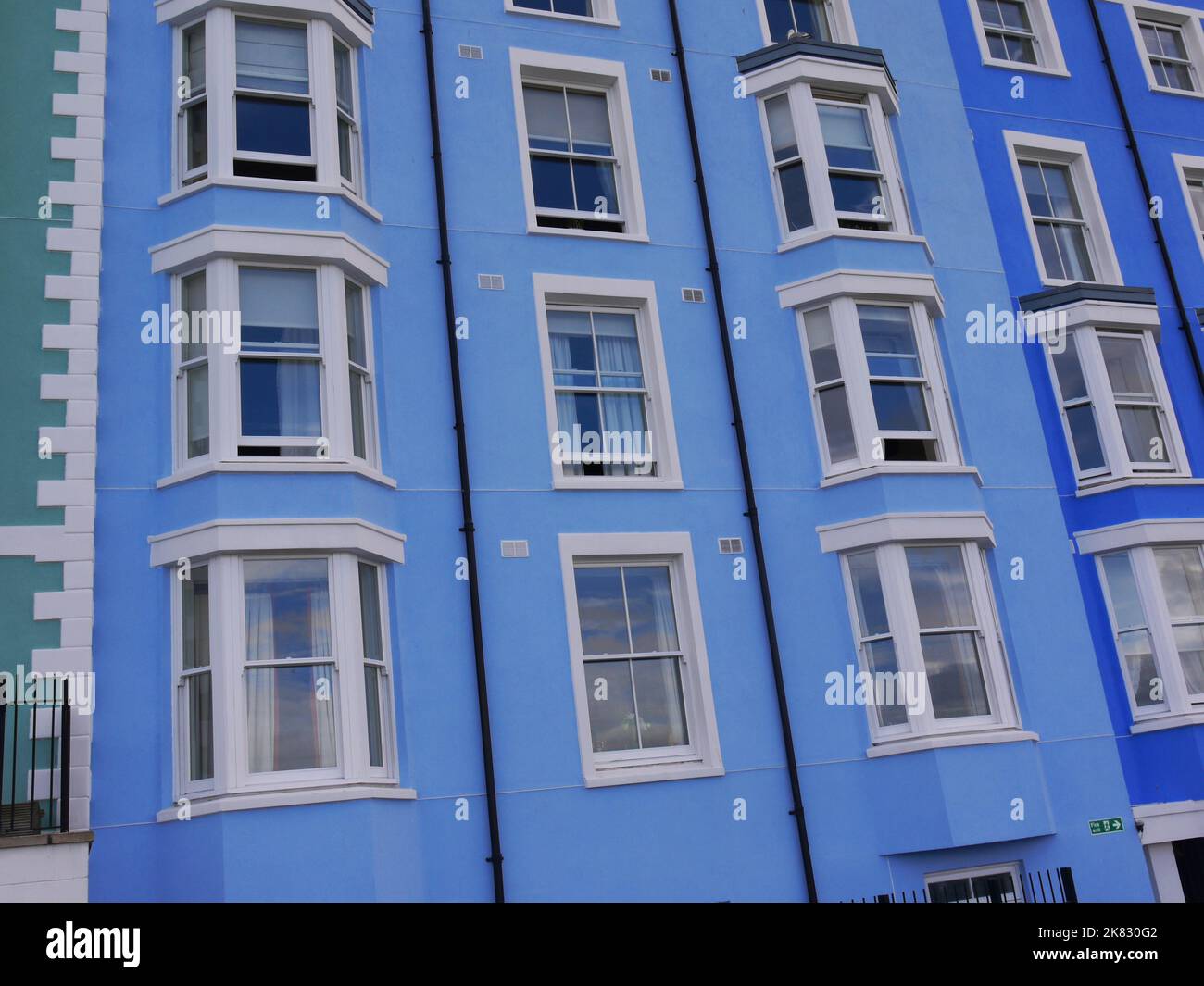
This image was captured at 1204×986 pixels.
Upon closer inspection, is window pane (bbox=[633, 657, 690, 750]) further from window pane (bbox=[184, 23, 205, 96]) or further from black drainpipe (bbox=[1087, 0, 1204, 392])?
black drainpipe (bbox=[1087, 0, 1204, 392])

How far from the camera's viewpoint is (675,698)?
11289mm

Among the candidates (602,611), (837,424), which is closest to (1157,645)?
(837,424)

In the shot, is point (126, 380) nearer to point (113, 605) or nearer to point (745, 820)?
point (113, 605)

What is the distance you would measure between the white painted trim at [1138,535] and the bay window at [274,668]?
8.81 m


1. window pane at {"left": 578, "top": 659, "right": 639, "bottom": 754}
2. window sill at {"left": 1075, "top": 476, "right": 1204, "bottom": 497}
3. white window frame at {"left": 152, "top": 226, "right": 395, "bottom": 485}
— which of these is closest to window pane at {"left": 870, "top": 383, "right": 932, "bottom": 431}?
window sill at {"left": 1075, "top": 476, "right": 1204, "bottom": 497}

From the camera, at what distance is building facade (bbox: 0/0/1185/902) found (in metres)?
9.80

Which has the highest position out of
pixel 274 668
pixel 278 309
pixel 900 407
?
pixel 278 309

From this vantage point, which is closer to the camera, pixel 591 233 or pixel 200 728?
pixel 200 728

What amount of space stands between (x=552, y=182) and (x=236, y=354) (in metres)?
4.39

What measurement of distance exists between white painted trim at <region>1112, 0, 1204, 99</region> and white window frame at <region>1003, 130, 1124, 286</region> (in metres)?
2.58

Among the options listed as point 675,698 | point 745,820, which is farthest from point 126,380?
point 745,820

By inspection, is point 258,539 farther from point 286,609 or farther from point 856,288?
point 856,288

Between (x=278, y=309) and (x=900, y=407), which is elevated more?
(x=278, y=309)

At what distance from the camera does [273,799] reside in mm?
9055
